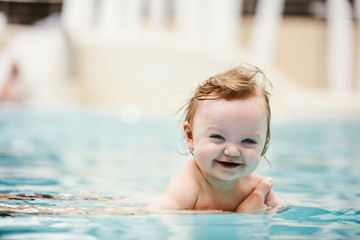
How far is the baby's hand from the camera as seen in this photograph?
140cm

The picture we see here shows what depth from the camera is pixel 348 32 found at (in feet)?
24.2

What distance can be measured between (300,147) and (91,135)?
1371mm

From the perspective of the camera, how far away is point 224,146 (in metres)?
1.29

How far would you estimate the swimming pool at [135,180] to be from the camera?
114cm

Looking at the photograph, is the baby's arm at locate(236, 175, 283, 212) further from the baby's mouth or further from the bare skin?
the baby's mouth

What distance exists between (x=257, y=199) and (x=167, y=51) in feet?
14.7

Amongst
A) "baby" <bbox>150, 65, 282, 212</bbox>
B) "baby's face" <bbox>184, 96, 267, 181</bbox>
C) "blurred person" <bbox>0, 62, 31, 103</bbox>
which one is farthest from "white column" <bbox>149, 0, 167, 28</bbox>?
"baby's face" <bbox>184, 96, 267, 181</bbox>

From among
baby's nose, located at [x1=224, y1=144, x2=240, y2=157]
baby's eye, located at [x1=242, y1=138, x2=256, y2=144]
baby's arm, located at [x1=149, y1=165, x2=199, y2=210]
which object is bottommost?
baby's arm, located at [x1=149, y1=165, x2=199, y2=210]

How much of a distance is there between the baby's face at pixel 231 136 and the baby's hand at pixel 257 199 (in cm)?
11

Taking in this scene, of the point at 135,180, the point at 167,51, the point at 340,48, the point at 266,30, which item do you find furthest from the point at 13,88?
the point at 340,48

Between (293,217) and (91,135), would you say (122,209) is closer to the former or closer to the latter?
(293,217)

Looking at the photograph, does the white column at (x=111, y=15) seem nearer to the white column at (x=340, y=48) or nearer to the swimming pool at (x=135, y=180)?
the swimming pool at (x=135, y=180)

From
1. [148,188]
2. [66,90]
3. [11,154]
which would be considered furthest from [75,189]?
[66,90]

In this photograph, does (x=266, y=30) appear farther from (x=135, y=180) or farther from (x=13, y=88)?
(x=135, y=180)
